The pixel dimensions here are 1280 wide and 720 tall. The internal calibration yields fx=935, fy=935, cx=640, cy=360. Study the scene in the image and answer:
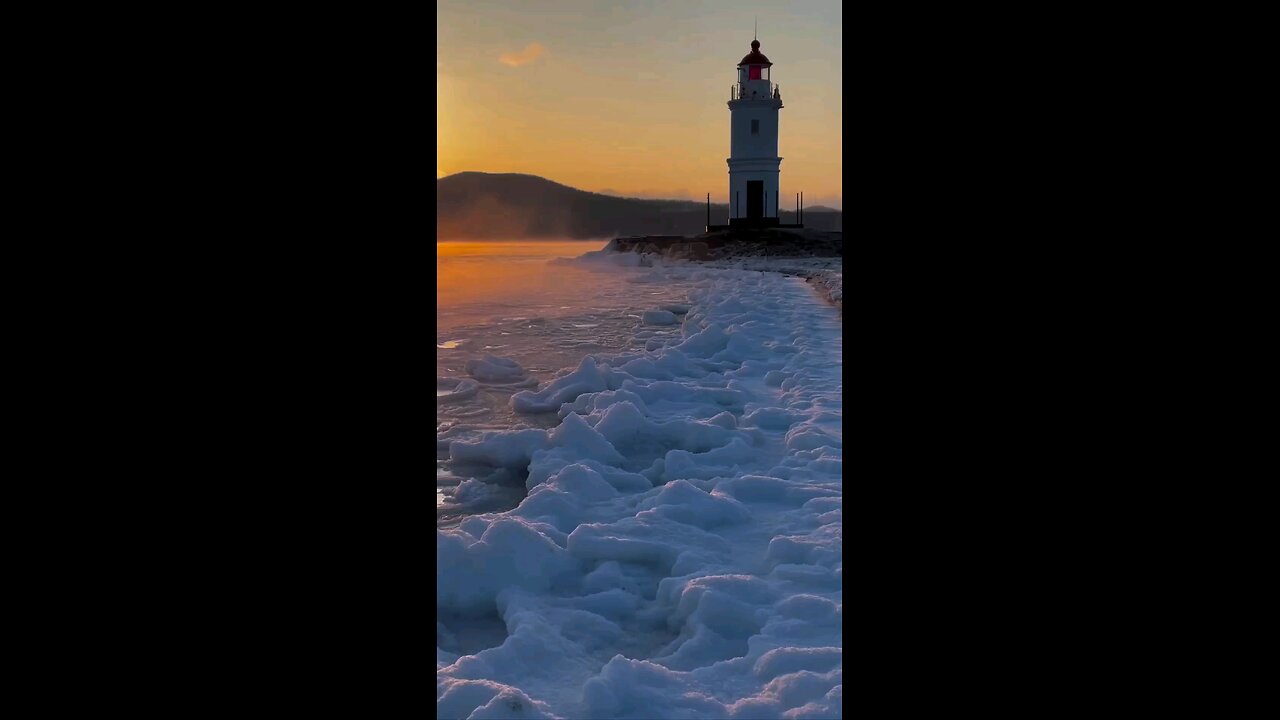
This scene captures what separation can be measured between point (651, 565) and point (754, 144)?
3039 centimetres

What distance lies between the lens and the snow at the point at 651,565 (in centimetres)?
289

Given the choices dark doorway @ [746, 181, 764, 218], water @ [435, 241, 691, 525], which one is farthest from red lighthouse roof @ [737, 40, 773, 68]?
water @ [435, 241, 691, 525]

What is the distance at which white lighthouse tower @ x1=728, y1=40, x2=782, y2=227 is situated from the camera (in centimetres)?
3262

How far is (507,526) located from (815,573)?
1.28 m

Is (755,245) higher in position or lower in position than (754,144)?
lower

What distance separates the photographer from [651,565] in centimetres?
402

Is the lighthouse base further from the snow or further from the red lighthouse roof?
the snow

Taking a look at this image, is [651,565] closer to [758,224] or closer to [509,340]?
[509,340]

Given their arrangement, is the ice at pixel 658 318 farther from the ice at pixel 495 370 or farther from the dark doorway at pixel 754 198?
the dark doorway at pixel 754 198

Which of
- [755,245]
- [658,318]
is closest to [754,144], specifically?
[755,245]
